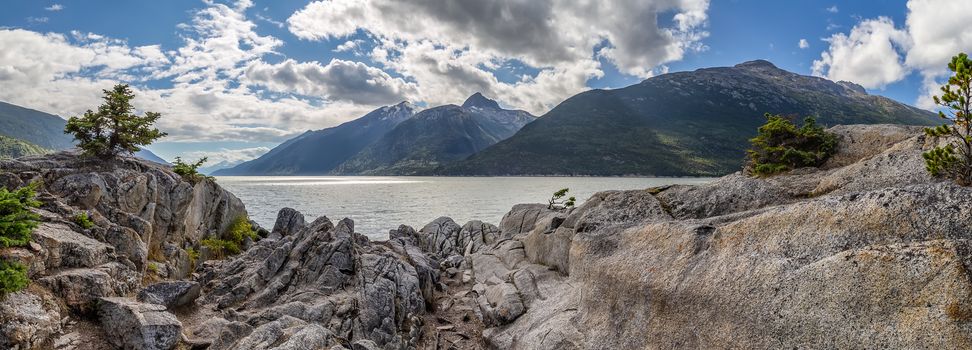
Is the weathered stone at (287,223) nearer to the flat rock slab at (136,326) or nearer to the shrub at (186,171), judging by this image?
the shrub at (186,171)

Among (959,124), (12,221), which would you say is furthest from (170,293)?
(959,124)

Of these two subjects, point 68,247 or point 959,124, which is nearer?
point 959,124

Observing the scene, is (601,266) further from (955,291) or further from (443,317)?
(443,317)

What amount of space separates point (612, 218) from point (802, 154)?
9027 mm

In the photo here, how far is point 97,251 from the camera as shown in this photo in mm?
17156

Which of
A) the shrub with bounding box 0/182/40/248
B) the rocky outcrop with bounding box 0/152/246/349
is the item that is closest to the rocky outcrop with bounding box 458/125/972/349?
the rocky outcrop with bounding box 0/152/246/349

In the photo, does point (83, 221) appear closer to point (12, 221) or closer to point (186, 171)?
point (12, 221)

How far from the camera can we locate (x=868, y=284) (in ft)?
26.2

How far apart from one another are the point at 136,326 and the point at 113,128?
69.1 ft

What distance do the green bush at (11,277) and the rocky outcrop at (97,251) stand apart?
0.45m

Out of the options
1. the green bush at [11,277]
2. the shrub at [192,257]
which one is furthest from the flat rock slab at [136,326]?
the shrub at [192,257]

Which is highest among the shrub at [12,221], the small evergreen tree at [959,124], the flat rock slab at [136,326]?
the small evergreen tree at [959,124]

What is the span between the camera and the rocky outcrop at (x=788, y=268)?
756 cm

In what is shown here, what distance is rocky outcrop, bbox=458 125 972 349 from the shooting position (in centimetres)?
756
